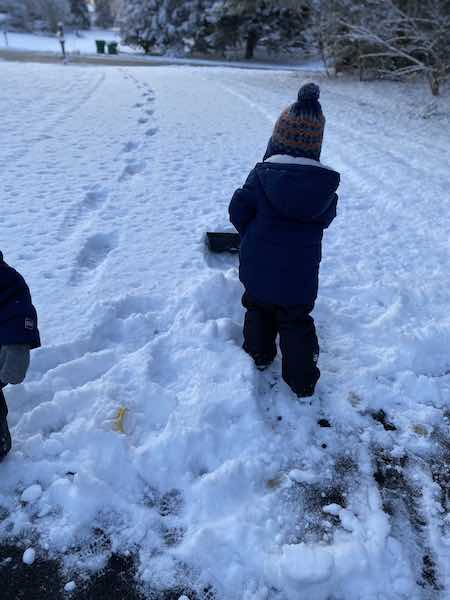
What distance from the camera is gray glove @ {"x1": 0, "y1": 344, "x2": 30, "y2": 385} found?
191 centimetres

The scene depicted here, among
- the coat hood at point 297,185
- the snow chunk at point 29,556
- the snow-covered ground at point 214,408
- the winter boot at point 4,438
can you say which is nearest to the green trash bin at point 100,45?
the snow-covered ground at point 214,408

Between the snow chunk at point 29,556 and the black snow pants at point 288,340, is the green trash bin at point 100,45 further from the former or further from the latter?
the snow chunk at point 29,556

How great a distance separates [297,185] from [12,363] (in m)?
1.44

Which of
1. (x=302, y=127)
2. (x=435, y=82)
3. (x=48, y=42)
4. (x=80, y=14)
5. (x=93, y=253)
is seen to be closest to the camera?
(x=302, y=127)

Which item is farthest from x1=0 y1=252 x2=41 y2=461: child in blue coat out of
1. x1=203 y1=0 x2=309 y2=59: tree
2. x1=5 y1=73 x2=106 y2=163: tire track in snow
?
x1=203 y1=0 x2=309 y2=59: tree

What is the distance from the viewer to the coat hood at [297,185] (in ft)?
7.45

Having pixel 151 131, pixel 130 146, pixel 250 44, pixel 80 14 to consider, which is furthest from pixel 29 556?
pixel 80 14

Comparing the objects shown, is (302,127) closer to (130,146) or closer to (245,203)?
(245,203)

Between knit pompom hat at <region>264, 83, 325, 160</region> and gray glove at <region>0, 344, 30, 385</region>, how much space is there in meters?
1.50

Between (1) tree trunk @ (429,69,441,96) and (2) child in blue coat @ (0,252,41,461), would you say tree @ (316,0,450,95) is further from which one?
(2) child in blue coat @ (0,252,41,461)

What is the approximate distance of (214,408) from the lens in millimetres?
2273

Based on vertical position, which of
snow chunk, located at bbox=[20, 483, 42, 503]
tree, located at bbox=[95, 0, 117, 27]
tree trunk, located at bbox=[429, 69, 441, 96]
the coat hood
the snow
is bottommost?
the snow

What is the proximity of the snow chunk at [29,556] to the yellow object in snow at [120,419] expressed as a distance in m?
0.57

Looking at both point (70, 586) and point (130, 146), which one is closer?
point (70, 586)
